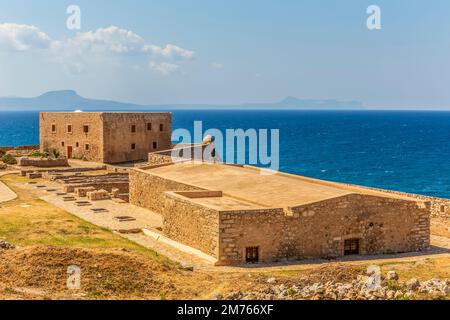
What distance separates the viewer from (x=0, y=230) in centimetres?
2205

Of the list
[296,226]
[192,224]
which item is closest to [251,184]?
[192,224]

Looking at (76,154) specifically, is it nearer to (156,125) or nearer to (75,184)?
(156,125)

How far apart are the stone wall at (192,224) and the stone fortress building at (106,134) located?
2823 cm

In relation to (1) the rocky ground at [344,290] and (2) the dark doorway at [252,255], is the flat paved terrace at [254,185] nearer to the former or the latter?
(2) the dark doorway at [252,255]

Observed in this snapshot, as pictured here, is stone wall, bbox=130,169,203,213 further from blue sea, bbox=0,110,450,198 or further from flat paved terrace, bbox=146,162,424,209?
blue sea, bbox=0,110,450,198

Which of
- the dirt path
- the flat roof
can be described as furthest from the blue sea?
the dirt path

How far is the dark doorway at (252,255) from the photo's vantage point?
19609 millimetres

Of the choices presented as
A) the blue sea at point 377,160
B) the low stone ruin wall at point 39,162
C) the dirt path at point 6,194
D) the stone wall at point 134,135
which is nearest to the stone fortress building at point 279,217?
the dirt path at point 6,194

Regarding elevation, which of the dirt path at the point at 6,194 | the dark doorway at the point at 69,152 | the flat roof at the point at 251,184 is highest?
the flat roof at the point at 251,184

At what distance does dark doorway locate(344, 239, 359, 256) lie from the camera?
21.4 m

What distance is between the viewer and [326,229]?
2072 cm

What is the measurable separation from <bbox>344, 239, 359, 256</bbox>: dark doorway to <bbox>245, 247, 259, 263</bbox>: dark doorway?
378 centimetres
